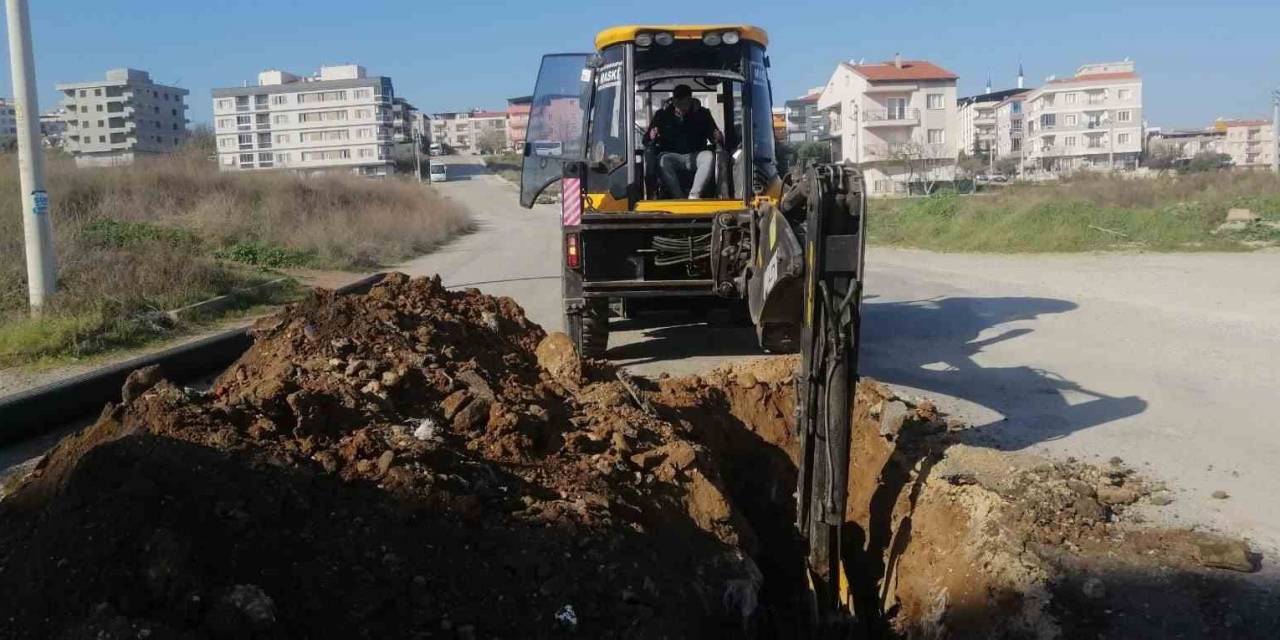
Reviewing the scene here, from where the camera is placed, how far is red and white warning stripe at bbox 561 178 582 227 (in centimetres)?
832

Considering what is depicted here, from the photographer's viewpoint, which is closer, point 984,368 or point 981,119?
point 984,368

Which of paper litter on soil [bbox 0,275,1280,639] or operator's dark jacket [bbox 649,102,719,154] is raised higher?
operator's dark jacket [bbox 649,102,719,154]

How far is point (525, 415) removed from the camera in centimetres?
530

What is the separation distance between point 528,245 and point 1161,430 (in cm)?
2192

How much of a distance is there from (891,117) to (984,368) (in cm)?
6099

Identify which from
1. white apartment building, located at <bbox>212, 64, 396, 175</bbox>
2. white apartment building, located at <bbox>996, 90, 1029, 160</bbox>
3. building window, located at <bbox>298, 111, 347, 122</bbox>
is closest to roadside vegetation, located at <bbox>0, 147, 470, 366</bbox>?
white apartment building, located at <bbox>212, 64, 396, 175</bbox>

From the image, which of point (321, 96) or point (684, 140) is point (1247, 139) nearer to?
point (321, 96)

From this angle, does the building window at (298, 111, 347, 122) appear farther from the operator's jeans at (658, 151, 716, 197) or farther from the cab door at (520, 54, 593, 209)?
the operator's jeans at (658, 151, 716, 197)

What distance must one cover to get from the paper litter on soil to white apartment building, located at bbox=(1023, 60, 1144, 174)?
296ft

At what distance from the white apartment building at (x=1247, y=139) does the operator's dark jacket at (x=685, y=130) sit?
402 ft

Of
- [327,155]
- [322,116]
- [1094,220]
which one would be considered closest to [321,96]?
[322,116]

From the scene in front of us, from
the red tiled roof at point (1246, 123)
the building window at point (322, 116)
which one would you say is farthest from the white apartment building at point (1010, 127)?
the building window at point (322, 116)

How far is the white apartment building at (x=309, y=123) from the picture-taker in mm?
95750

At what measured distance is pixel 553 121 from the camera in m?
9.43
